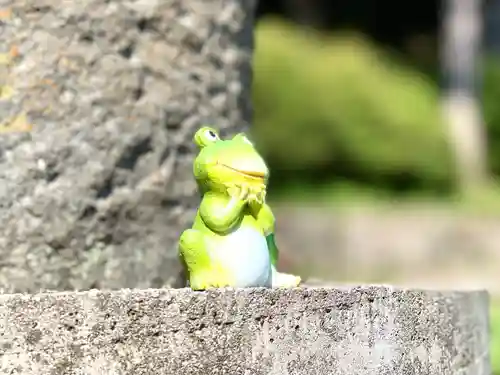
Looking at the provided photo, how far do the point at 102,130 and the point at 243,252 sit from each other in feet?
3.03

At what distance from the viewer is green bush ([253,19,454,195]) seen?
40.5ft

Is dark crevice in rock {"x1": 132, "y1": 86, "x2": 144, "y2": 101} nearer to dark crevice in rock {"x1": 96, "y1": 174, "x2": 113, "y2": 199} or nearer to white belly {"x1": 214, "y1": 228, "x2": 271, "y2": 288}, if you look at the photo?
dark crevice in rock {"x1": 96, "y1": 174, "x2": 113, "y2": 199}

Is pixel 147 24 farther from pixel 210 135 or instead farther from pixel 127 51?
pixel 210 135

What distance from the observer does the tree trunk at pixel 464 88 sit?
14.0 meters

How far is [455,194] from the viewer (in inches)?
513

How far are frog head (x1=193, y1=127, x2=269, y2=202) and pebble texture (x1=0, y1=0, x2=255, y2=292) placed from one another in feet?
2.15

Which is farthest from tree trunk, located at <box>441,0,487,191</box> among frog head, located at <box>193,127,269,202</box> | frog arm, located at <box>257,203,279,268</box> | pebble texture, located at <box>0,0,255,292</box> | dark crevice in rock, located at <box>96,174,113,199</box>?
frog head, located at <box>193,127,269,202</box>

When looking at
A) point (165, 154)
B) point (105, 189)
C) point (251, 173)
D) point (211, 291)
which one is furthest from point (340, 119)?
point (211, 291)

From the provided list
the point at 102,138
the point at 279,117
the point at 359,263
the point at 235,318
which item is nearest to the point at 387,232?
the point at 359,263

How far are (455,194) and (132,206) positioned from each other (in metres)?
10.1

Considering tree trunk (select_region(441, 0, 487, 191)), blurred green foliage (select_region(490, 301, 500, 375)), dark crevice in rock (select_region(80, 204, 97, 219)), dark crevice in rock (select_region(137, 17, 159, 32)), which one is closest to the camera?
dark crevice in rock (select_region(80, 204, 97, 219))

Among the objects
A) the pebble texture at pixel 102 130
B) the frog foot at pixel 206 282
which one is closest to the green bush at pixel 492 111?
the pebble texture at pixel 102 130

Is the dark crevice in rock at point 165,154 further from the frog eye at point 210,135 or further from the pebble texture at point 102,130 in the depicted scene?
the frog eye at point 210,135

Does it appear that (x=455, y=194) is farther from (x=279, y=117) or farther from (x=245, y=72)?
(x=245, y=72)
